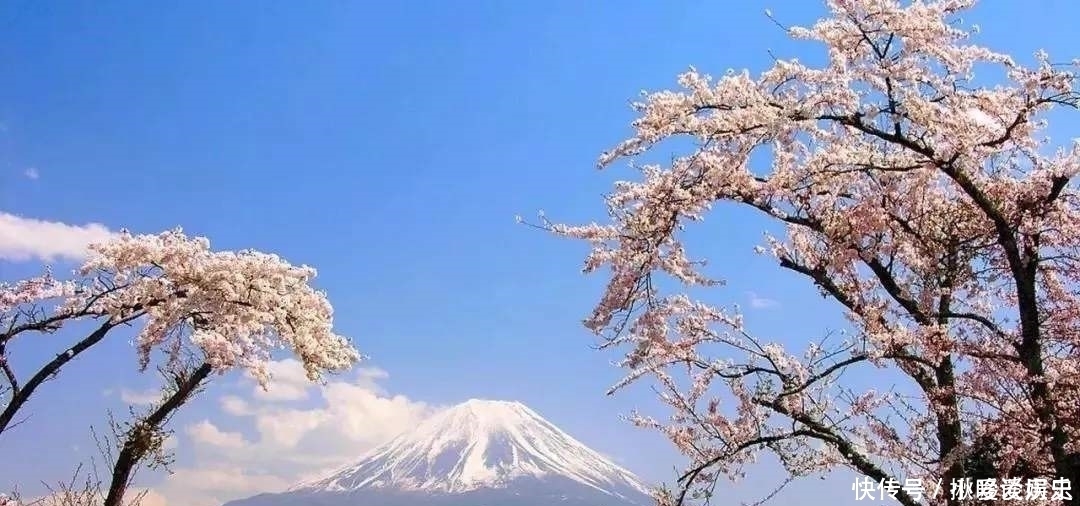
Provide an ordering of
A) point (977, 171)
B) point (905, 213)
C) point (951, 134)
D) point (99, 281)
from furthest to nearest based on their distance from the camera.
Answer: point (99, 281) < point (905, 213) < point (977, 171) < point (951, 134)

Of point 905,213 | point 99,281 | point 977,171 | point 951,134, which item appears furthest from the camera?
point 99,281

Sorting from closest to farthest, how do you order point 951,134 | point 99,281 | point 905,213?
point 951,134, point 905,213, point 99,281

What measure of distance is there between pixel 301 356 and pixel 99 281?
3267 mm

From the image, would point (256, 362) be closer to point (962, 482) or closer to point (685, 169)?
point (685, 169)

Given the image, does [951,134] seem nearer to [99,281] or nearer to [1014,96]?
[1014,96]

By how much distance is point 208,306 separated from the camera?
13.0 m

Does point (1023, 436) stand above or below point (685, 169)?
below

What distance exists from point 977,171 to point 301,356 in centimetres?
1031

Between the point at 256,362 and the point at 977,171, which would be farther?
the point at 256,362

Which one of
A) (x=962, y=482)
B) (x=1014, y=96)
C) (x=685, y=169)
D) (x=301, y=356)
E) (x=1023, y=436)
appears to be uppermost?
(x=1014, y=96)

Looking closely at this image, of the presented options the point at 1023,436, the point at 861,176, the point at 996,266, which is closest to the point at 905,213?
the point at 861,176

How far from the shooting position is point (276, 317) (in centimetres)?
1325

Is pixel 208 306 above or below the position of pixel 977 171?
below

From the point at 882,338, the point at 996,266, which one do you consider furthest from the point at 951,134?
the point at 996,266
